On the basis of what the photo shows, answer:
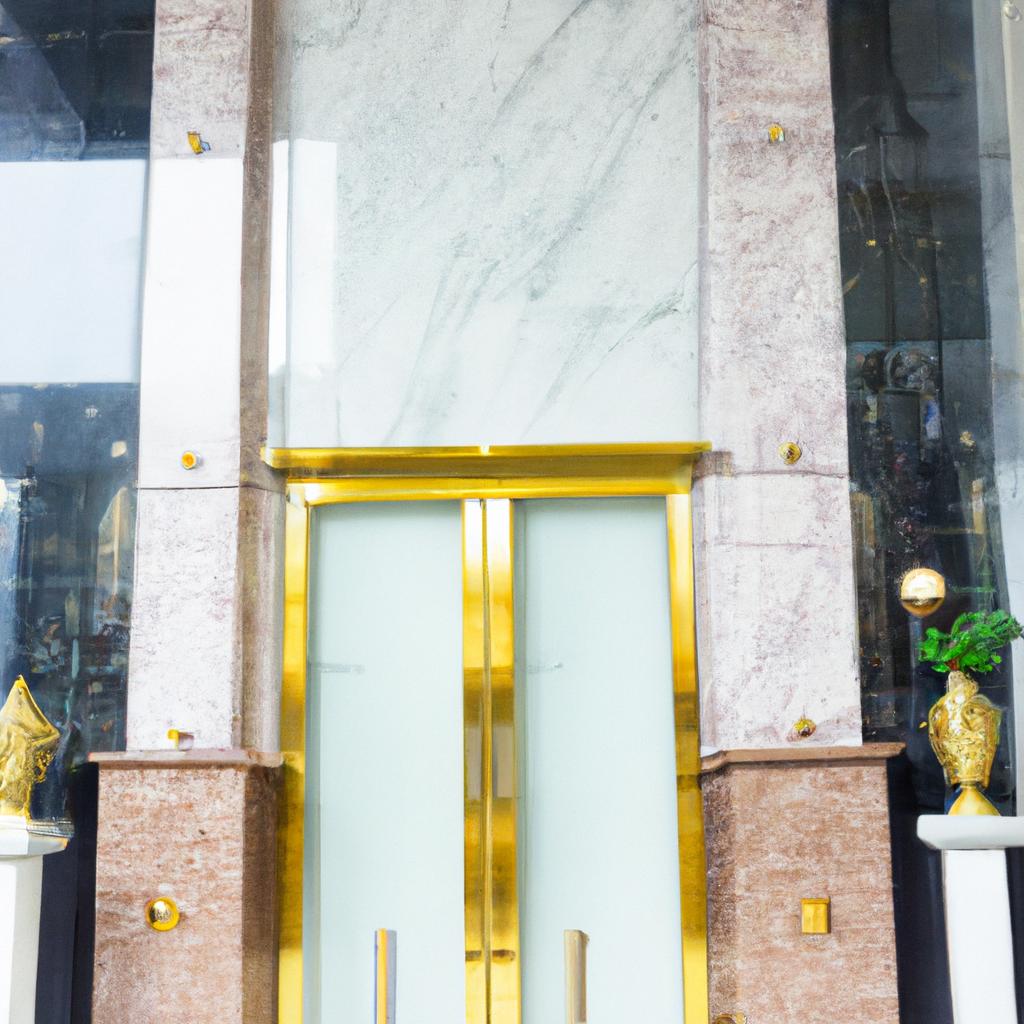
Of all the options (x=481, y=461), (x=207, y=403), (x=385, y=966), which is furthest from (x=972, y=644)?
(x=207, y=403)

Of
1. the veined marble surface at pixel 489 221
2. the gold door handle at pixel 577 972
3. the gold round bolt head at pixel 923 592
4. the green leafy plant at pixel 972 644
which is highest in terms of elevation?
the veined marble surface at pixel 489 221

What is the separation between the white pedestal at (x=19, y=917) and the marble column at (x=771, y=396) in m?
2.41

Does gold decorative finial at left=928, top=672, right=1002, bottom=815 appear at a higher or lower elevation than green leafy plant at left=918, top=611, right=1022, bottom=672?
lower

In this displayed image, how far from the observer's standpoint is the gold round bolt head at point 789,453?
18.6ft

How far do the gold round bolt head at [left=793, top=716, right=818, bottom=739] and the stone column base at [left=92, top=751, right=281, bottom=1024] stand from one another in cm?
195

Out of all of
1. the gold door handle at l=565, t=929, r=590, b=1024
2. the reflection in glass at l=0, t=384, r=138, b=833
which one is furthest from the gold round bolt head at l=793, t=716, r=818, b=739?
the reflection in glass at l=0, t=384, r=138, b=833

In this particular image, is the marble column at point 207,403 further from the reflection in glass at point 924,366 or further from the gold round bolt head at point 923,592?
the gold round bolt head at point 923,592

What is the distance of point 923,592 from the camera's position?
5.61 metres

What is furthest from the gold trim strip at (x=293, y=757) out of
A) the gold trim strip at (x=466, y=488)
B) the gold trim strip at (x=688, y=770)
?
the gold trim strip at (x=688, y=770)

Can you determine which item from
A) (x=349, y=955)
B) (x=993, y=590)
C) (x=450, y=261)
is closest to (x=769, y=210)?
(x=450, y=261)

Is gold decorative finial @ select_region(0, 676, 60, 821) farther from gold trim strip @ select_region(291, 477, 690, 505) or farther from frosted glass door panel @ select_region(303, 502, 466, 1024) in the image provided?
gold trim strip @ select_region(291, 477, 690, 505)

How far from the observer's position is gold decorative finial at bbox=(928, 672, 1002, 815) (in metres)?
5.28

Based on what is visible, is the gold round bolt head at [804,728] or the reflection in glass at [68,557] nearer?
the gold round bolt head at [804,728]

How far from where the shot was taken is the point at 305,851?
19.0ft
